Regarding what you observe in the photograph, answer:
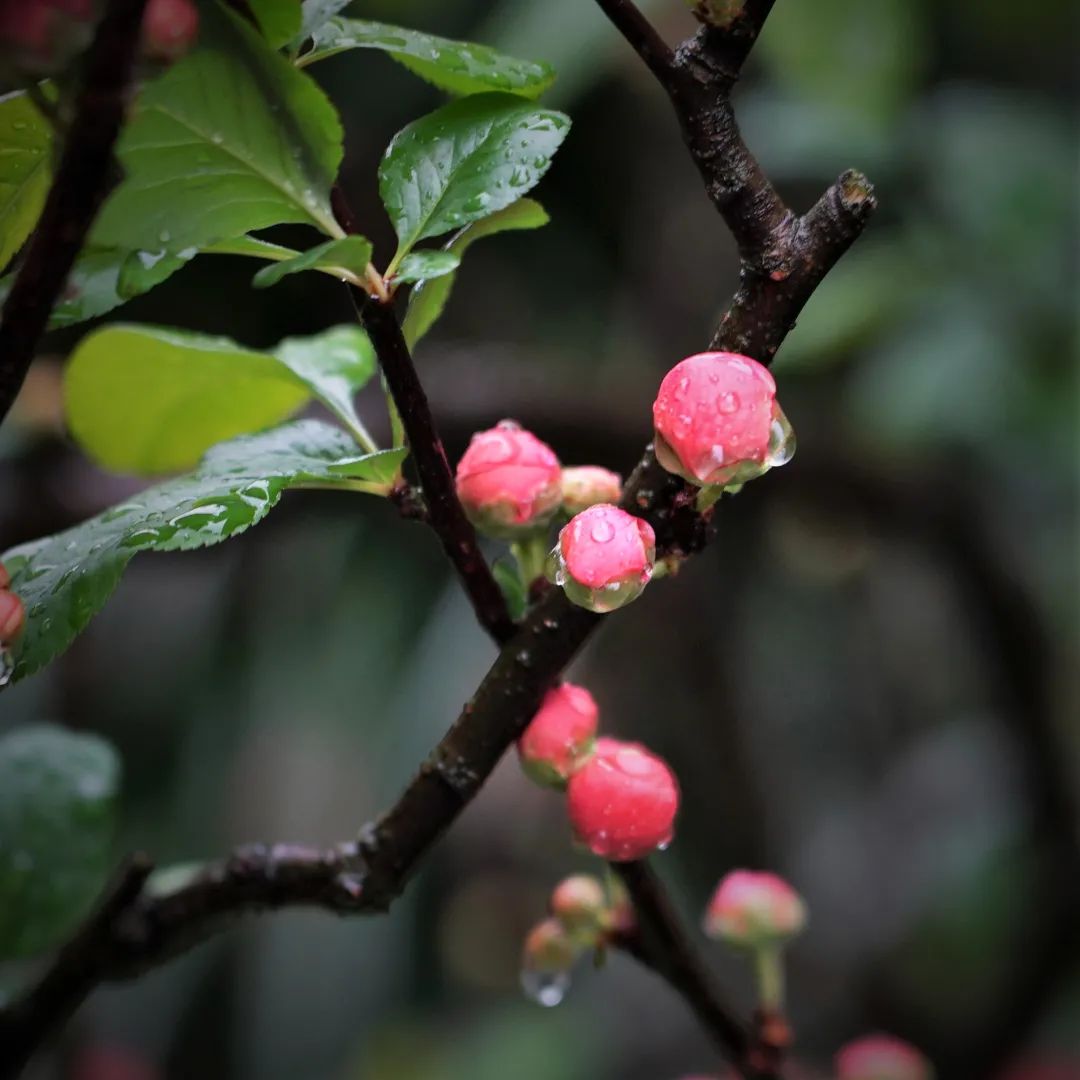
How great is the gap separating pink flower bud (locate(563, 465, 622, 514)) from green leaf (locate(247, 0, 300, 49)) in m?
0.16

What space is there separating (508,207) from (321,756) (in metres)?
1.20

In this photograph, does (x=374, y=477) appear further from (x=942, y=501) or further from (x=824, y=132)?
(x=824, y=132)

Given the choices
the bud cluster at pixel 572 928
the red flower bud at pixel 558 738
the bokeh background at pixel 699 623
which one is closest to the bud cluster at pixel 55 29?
the red flower bud at pixel 558 738

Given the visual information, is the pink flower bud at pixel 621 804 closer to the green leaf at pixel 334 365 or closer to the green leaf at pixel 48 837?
the green leaf at pixel 334 365

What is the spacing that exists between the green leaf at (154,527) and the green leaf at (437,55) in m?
0.11

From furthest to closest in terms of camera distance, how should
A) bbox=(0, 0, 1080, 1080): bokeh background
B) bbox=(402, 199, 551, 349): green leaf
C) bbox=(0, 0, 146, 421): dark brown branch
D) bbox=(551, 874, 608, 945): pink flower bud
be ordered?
1. bbox=(0, 0, 1080, 1080): bokeh background
2. bbox=(551, 874, 608, 945): pink flower bud
3. bbox=(402, 199, 551, 349): green leaf
4. bbox=(0, 0, 146, 421): dark brown branch

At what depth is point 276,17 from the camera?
0.29 m

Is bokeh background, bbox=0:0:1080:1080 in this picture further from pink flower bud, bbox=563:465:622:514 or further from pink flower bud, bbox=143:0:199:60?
pink flower bud, bbox=143:0:199:60

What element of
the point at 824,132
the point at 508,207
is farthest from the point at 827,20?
the point at 508,207

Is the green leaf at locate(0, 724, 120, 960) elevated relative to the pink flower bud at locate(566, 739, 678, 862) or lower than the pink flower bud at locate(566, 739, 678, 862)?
lower

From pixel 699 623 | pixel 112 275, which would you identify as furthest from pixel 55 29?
pixel 699 623

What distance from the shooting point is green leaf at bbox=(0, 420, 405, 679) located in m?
0.30

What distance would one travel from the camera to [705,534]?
33cm

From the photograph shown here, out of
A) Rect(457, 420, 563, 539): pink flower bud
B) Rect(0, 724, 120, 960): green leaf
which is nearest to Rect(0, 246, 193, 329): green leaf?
Rect(457, 420, 563, 539): pink flower bud
